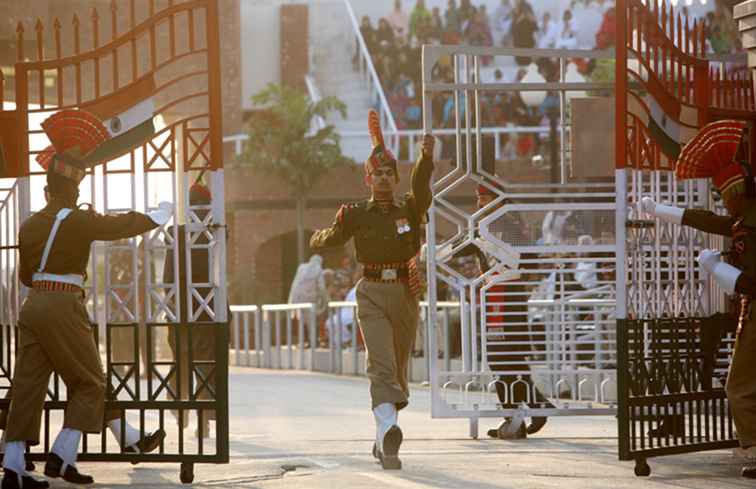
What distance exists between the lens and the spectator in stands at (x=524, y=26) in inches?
A: 1613

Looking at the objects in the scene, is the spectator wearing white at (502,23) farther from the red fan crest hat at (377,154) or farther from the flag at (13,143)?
the flag at (13,143)

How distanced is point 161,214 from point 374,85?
32880 millimetres

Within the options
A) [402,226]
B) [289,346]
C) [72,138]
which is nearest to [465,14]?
[289,346]

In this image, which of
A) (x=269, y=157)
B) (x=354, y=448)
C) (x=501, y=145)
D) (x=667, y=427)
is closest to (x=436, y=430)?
(x=354, y=448)

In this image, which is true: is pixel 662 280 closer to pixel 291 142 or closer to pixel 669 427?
pixel 669 427

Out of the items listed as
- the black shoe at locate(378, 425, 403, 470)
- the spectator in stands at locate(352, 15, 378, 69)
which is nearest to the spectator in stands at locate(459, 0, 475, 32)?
the spectator in stands at locate(352, 15, 378, 69)

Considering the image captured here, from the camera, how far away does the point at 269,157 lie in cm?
4188

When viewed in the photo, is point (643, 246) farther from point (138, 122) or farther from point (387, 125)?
point (387, 125)

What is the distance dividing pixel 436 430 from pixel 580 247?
2492 millimetres

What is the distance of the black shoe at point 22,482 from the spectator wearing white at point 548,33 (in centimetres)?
3225

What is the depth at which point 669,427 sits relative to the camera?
11.1m

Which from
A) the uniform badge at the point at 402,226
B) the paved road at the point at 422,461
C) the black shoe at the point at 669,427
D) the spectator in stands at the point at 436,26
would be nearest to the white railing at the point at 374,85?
the spectator in stands at the point at 436,26

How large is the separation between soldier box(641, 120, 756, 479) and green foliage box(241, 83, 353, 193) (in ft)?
102

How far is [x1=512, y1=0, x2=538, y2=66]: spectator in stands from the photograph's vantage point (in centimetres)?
4097
